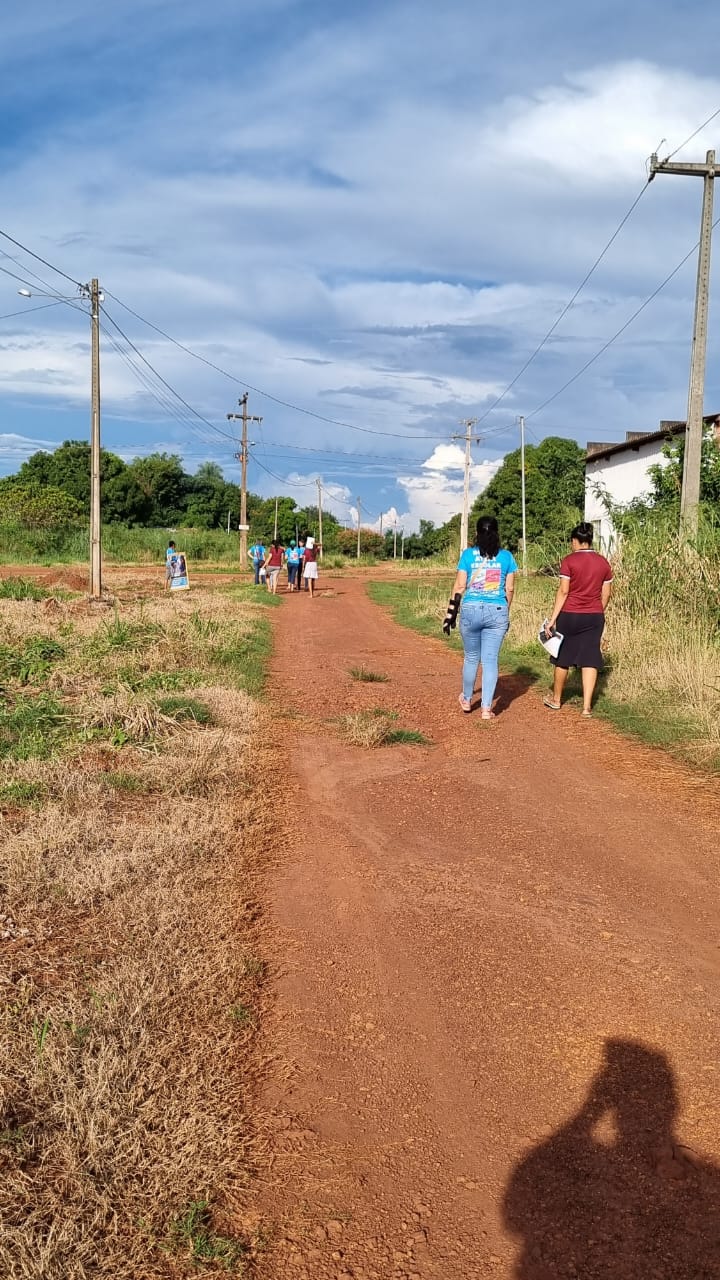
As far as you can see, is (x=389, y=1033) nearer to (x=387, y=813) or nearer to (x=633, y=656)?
(x=387, y=813)

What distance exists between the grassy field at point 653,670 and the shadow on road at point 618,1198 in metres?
4.61

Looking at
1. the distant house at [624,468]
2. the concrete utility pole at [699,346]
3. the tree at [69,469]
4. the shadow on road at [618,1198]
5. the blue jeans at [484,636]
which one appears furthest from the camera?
the tree at [69,469]

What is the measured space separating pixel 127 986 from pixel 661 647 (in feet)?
28.2

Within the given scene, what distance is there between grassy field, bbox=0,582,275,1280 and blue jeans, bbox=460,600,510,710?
6.97 feet

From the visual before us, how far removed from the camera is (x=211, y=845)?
16.5ft


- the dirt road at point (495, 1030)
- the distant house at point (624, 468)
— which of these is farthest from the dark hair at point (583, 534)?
the distant house at point (624, 468)

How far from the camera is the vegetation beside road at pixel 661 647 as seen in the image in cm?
830

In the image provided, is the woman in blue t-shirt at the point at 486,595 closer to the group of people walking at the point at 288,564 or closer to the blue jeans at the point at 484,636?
the blue jeans at the point at 484,636

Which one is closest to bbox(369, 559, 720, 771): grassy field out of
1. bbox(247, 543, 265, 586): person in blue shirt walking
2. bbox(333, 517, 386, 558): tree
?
bbox(247, 543, 265, 586): person in blue shirt walking

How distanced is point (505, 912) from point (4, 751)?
4026 mm

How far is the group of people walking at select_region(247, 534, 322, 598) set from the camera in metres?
26.7

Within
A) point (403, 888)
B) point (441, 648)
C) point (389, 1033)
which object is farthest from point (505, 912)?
point (441, 648)

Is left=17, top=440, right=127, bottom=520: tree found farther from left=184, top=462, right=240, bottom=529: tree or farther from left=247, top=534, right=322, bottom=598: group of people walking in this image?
left=247, top=534, right=322, bottom=598: group of people walking

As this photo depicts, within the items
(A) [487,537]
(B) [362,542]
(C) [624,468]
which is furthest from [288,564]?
(B) [362,542]
